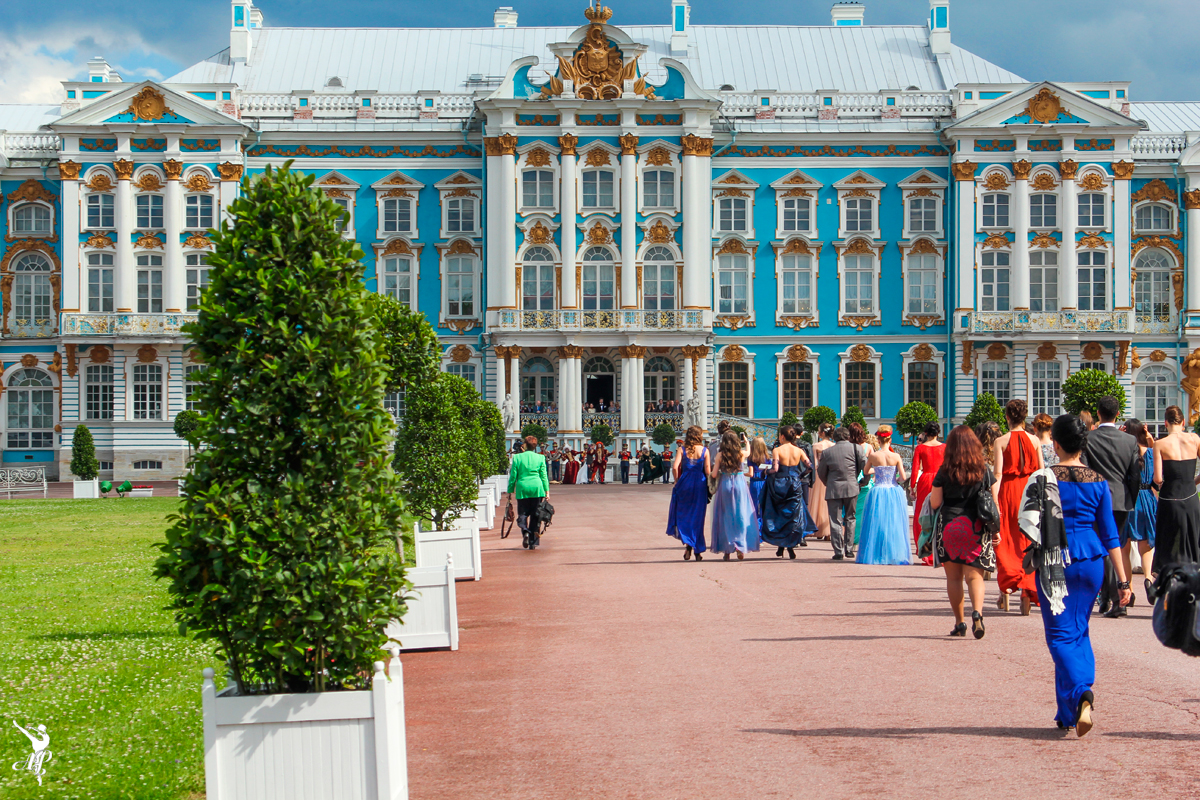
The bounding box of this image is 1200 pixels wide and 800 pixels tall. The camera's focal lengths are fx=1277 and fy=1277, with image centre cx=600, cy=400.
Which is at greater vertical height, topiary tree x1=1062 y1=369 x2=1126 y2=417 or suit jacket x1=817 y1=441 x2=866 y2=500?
topiary tree x1=1062 y1=369 x2=1126 y2=417

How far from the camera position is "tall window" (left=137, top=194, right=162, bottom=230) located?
49.3 meters

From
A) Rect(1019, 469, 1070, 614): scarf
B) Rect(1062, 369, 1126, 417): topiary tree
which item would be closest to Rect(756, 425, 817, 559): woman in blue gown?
Rect(1019, 469, 1070, 614): scarf

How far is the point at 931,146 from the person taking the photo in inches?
2010

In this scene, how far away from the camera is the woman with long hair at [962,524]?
35.6ft

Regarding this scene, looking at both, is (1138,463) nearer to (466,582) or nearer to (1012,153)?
(466,582)

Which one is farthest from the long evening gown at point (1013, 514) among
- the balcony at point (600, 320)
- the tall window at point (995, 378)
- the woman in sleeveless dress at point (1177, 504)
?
the tall window at point (995, 378)

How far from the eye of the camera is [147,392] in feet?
162

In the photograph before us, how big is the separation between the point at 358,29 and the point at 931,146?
26.7 m

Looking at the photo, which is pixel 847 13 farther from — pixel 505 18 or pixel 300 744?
pixel 300 744

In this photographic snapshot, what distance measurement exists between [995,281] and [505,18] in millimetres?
25888

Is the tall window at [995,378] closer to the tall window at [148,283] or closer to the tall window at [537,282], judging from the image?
the tall window at [537,282]

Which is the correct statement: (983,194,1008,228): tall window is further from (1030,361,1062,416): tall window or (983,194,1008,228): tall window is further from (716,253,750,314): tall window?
(716,253,750,314): tall window

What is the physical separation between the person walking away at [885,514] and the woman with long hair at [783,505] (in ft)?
4.63

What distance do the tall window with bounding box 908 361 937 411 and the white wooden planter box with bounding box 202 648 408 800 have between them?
4731 cm
